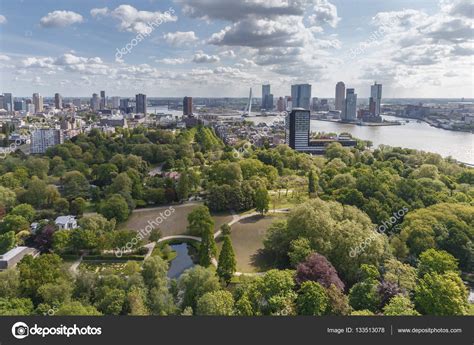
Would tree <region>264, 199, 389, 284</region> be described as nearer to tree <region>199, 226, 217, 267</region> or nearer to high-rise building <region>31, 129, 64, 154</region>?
tree <region>199, 226, 217, 267</region>

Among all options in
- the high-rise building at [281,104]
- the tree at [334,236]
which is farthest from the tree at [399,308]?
the high-rise building at [281,104]

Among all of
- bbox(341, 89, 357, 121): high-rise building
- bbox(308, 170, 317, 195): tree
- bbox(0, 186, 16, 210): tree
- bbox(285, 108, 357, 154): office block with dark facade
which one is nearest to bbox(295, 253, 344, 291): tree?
bbox(308, 170, 317, 195): tree

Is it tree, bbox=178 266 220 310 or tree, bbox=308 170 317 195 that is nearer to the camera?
→ tree, bbox=178 266 220 310

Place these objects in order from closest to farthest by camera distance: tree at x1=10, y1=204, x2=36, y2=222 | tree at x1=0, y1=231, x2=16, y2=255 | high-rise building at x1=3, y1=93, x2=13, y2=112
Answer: tree at x1=0, y1=231, x2=16, y2=255 → tree at x1=10, y1=204, x2=36, y2=222 → high-rise building at x1=3, y1=93, x2=13, y2=112

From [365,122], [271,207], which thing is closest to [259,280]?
[271,207]

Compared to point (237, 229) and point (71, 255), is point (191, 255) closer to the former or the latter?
point (237, 229)
